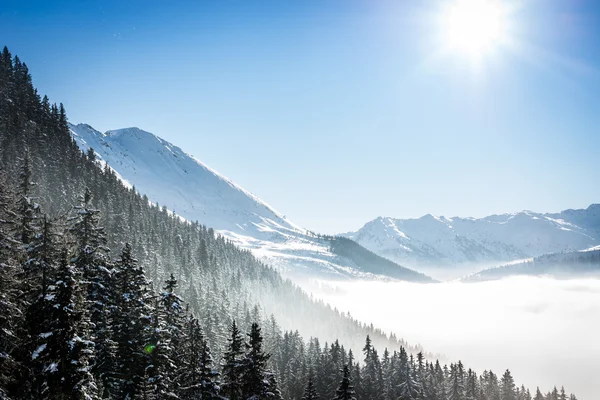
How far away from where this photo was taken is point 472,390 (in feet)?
290

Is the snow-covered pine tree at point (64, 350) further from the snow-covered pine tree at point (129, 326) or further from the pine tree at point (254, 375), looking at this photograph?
the pine tree at point (254, 375)

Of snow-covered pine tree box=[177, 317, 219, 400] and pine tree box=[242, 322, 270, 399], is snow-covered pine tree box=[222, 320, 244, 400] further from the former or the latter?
snow-covered pine tree box=[177, 317, 219, 400]

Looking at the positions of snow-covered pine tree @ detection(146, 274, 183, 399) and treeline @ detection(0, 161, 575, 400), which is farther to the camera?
snow-covered pine tree @ detection(146, 274, 183, 399)

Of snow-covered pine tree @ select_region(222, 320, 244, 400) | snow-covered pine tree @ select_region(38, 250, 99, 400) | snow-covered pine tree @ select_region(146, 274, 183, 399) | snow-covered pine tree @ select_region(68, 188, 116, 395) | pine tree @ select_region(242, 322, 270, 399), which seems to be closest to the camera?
snow-covered pine tree @ select_region(38, 250, 99, 400)

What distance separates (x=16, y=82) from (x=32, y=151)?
86.3 feet

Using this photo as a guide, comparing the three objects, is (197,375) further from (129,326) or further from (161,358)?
(129,326)

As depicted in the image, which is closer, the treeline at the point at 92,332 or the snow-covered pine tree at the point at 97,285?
the treeline at the point at 92,332

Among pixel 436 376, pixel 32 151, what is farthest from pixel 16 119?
pixel 436 376

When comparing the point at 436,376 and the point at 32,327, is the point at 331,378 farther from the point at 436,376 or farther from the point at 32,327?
the point at 32,327

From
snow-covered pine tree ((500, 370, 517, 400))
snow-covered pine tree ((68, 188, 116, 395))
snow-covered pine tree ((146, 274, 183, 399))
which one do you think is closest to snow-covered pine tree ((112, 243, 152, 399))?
snow-covered pine tree ((146, 274, 183, 399))

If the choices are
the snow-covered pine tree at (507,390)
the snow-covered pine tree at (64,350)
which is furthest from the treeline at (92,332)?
the snow-covered pine tree at (507,390)

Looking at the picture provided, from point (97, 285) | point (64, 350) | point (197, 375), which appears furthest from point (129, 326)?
point (64, 350)

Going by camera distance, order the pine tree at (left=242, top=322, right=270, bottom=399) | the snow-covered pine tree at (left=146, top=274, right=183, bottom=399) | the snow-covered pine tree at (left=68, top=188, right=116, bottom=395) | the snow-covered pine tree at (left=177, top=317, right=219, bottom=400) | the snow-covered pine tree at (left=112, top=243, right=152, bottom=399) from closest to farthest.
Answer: the snow-covered pine tree at (left=146, top=274, right=183, bottom=399) → the snow-covered pine tree at (left=112, top=243, right=152, bottom=399) → the pine tree at (left=242, top=322, right=270, bottom=399) → the snow-covered pine tree at (left=177, top=317, right=219, bottom=400) → the snow-covered pine tree at (left=68, top=188, right=116, bottom=395)

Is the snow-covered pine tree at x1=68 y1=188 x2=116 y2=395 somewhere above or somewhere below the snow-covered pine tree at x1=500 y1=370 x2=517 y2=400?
above
